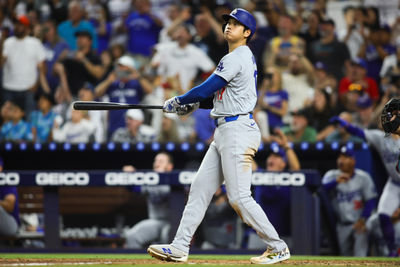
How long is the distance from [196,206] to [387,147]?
3229 mm

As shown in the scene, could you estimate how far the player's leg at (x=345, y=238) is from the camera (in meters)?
7.59

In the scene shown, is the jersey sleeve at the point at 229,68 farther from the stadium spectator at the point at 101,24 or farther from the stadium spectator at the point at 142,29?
the stadium spectator at the point at 101,24

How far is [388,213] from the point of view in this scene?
7.27 m

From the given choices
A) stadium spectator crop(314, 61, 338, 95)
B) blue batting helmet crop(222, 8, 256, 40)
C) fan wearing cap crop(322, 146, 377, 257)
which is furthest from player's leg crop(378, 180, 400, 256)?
blue batting helmet crop(222, 8, 256, 40)

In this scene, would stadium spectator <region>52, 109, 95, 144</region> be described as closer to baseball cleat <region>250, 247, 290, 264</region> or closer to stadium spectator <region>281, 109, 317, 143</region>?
stadium spectator <region>281, 109, 317, 143</region>

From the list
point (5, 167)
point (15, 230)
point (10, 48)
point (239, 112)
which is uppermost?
point (10, 48)

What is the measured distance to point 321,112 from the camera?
9.27 m

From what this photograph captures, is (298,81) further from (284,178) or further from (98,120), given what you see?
(284,178)

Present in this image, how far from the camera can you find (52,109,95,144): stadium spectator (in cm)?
929

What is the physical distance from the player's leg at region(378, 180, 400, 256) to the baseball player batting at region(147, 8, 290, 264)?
2.67 meters

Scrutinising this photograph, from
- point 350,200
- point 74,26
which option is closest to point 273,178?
point 350,200

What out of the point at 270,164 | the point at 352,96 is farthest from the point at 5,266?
the point at 352,96

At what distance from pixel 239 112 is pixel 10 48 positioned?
6828mm

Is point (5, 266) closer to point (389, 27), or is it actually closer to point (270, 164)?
point (270, 164)
